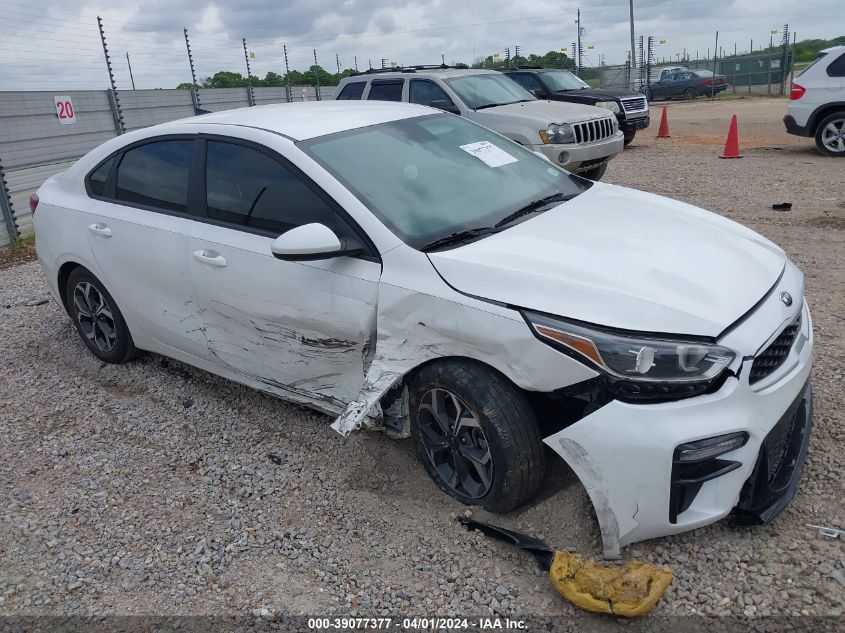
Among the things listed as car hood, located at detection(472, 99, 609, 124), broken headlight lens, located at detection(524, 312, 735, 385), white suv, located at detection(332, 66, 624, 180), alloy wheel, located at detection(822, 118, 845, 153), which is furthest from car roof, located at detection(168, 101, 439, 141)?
alloy wheel, located at detection(822, 118, 845, 153)

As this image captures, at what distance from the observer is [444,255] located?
9.68 feet

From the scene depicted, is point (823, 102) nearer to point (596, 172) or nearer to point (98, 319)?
point (596, 172)

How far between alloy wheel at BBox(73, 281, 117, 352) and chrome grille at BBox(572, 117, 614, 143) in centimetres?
688

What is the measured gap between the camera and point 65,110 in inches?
466

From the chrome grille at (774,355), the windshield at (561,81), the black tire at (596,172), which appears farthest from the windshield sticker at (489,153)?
the windshield at (561,81)

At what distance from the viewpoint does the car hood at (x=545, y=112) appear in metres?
9.59

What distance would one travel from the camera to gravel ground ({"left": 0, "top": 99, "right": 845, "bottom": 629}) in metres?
2.63

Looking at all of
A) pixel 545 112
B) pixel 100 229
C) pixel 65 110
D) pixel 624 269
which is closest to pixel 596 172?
pixel 545 112

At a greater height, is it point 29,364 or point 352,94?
point 352,94

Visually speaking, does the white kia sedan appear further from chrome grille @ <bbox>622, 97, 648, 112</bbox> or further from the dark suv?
chrome grille @ <bbox>622, 97, 648, 112</bbox>

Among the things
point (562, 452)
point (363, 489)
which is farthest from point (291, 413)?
point (562, 452)

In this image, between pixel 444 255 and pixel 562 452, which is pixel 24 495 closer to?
pixel 444 255

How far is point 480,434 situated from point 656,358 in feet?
2.67

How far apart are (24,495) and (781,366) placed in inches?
139
